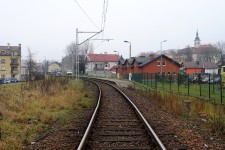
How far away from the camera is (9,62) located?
113812mm

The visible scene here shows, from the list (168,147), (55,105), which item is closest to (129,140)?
(168,147)

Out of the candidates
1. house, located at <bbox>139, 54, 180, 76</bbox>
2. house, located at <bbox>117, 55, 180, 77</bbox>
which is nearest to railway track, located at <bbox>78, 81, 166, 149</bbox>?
house, located at <bbox>117, 55, 180, 77</bbox>

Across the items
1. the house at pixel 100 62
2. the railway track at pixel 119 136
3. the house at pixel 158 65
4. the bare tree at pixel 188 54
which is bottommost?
the railway track at pixel 119 136

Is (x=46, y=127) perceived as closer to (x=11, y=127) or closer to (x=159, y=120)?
(x=11, y=127)

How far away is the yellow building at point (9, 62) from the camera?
11325 cm

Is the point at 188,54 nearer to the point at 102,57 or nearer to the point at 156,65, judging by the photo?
the point at 102,57

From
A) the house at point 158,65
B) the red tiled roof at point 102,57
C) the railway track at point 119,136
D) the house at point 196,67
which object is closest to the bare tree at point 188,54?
the red tiled roof at point 102,57

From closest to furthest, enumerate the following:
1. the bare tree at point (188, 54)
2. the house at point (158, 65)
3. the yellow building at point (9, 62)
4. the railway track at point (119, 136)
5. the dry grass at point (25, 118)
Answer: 1. the railway track at point (119, 136)
2. the dry grass at point (25, 118)
3. the house at point (158, 65)
4. the yellow building at point (9, 62)
5. the bare tree at point (188, 54)

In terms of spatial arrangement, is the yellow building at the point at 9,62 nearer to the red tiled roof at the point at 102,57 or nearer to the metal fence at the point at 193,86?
the red tiled roof at the point at 102,57

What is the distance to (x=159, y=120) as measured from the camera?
11.6 metres

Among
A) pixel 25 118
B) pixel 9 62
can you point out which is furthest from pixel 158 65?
pixel 9 62

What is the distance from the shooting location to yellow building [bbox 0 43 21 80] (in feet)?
372

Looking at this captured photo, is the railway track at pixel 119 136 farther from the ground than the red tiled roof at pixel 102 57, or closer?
closer

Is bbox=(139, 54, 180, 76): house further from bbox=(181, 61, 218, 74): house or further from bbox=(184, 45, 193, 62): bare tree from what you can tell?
bbox=(184, 45, 193, 62): bare tree
